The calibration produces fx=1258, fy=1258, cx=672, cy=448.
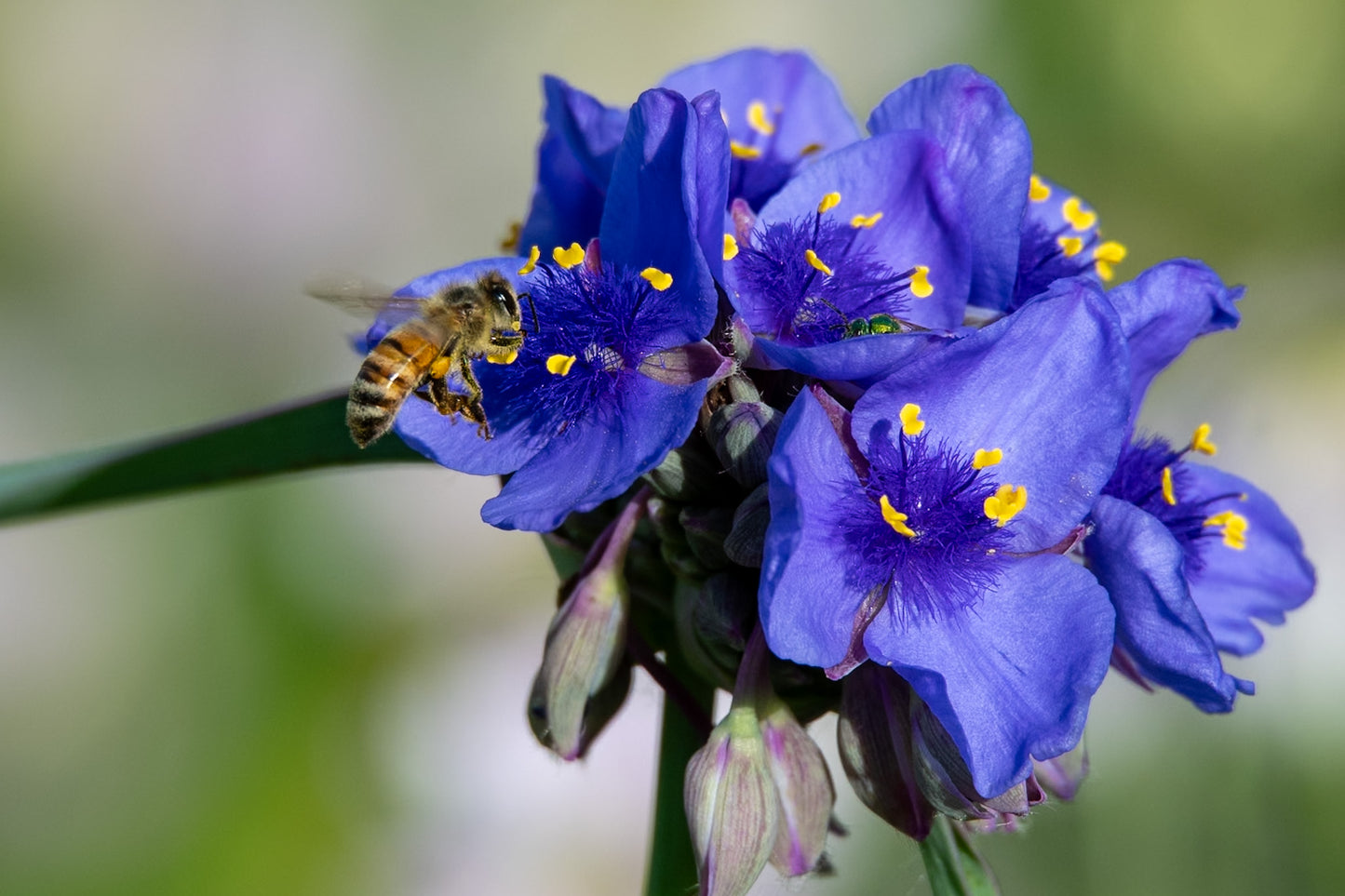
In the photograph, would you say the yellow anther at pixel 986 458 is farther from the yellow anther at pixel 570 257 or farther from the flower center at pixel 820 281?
the yellow anther at pixel 570 257

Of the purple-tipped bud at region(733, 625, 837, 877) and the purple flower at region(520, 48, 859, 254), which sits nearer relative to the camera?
the purple-tipped bud at region(733, 625, 837, 877)

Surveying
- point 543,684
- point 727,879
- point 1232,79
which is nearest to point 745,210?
point 543,684

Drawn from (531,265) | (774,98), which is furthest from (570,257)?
(774,98)

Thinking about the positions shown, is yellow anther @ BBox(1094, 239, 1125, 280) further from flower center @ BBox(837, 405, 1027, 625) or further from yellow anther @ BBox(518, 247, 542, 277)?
yellow anther @ BBox(518, 247, 542, 277)

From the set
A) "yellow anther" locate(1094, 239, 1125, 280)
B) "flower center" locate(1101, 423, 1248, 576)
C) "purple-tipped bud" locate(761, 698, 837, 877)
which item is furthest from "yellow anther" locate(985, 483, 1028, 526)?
"yellow anther" locate(1094, 239, 1125, 280)

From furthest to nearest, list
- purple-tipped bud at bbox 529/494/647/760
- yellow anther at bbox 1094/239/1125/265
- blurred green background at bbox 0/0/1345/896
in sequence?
blurred green background at bbox 0/0/1345/896, yellow anther at bbox 1094/239/1125/265, purple-tipped bud at bbox 529/494/647/760

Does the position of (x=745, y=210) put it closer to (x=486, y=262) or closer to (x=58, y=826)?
(x=486, y=262)

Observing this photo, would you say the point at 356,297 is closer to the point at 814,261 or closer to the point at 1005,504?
the point at 814,261
